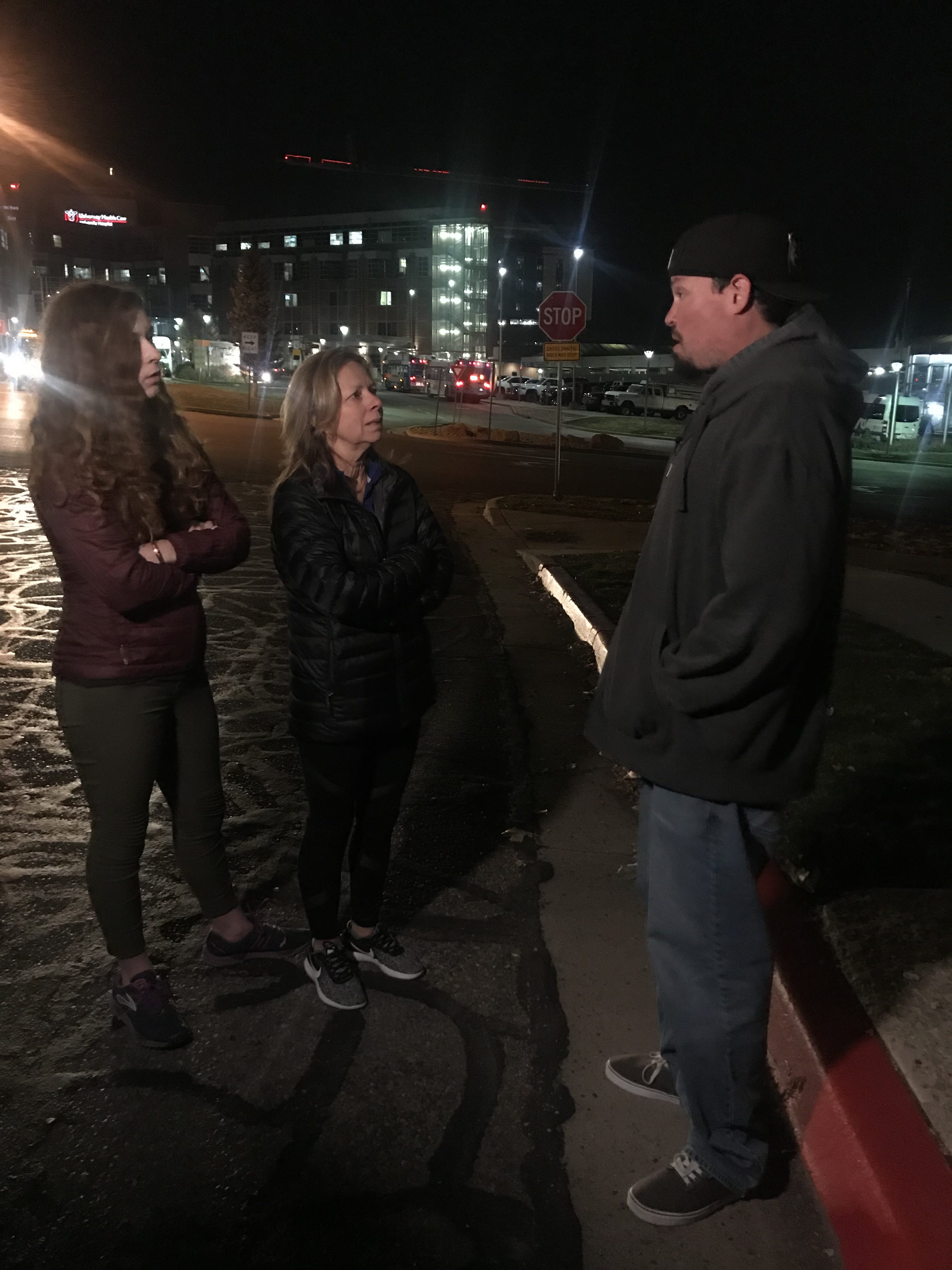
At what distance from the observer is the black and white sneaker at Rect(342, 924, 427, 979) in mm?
3199

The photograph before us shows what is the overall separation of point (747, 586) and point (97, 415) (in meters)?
1.78

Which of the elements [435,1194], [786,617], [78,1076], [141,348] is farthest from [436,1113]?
[141,348]

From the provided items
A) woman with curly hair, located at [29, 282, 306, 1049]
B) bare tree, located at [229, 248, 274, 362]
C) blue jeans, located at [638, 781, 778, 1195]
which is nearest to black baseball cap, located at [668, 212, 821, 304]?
blue jeans, located at [638, 781, 778, 1195]

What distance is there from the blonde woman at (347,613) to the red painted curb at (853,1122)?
4.27 feet

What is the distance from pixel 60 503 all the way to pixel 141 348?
49 cm

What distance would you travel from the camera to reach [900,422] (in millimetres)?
36406

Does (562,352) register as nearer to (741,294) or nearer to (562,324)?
(562,324)

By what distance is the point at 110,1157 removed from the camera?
2371 millimetres

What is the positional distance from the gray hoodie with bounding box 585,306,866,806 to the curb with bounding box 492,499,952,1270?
87 centimetres

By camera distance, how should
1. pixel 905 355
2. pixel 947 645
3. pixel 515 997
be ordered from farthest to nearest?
pixel 905 355
pixel 947 645
pixel 515 997

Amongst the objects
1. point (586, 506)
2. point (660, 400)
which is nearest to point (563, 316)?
point (586, 506)

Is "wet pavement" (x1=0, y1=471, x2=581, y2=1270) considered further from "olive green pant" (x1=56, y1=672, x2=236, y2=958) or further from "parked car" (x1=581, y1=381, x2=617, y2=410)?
"parked car" (x1=581, y1=381, x2=617, y2=410)

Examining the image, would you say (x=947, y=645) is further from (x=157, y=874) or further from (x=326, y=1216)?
(x=326, y=1216)

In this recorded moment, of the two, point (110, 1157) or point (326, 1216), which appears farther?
point (110, 1157)
